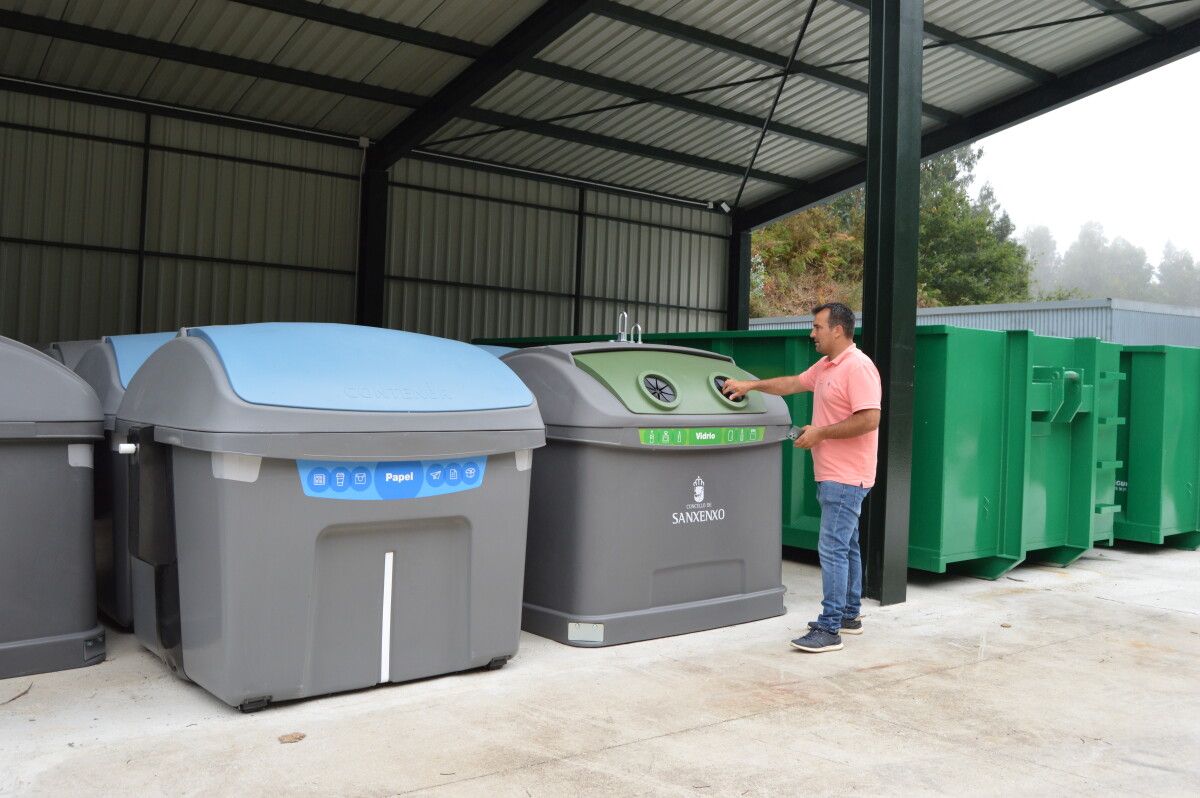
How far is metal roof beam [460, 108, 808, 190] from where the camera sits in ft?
44.4

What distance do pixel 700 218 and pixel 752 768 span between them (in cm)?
1540

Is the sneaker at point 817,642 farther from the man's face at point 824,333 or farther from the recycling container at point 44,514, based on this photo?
the recycling container at point 44,514

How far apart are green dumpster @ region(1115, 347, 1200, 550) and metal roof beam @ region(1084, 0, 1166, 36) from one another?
591 centimetres

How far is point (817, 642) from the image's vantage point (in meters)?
4.79

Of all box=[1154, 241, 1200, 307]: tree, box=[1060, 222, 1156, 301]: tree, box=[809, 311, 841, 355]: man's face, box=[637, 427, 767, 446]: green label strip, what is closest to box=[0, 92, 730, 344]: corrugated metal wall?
box=[637, 427, 767, 446]: green label strip

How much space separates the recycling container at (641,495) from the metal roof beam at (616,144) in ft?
29.7

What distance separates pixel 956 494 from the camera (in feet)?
21.0

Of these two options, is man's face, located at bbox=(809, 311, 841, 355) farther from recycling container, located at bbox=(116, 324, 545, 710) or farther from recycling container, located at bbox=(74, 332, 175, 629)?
recycling container, located at bbox=(74, 332, 175, 629)

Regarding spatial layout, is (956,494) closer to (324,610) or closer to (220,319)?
(324,610)

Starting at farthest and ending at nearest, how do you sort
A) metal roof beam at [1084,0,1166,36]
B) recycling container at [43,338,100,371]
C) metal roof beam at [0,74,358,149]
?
1. metal roof beam at [1084,0,1166,36]
2. metal roof beam at [0,74,358,149]
3. recycling container at [43,338,100,371]

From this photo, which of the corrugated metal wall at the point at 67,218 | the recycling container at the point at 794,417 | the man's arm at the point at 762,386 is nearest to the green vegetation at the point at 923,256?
the corrugated metal wall at the point at 67,218

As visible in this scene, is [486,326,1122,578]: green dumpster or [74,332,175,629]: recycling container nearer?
[74,332,175,629]: recycling container

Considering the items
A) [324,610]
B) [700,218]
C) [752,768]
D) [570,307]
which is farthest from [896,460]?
[700,218]

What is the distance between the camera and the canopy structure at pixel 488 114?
436 inches
